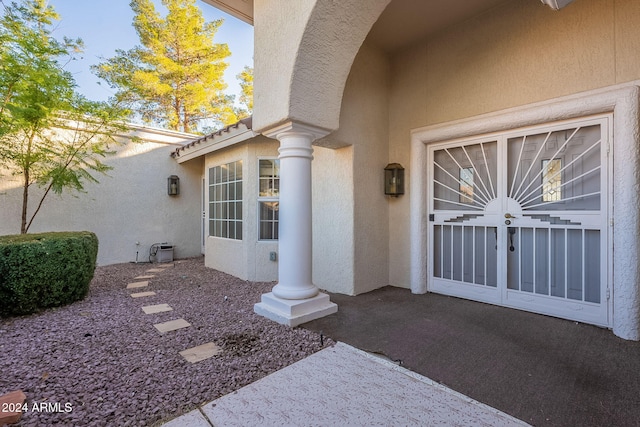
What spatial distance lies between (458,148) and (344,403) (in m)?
3.95

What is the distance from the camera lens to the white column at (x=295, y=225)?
3459mm

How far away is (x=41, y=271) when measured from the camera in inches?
140

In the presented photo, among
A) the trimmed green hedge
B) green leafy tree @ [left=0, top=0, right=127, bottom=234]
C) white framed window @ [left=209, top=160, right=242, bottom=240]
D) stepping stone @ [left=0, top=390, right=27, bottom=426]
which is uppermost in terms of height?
green leafy tree @ [left=0, top=0, right=127, bottom=234]

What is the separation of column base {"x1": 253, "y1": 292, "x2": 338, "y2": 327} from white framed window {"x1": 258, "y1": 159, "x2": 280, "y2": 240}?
2167 millimetres

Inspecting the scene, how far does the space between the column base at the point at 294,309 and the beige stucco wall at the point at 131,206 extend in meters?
5.57

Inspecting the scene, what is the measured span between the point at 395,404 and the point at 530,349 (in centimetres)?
172

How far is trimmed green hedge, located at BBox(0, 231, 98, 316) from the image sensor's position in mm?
3391

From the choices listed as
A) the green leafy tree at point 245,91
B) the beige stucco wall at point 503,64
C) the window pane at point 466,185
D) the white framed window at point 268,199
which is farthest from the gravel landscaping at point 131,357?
the green leafy tree at point 245,91

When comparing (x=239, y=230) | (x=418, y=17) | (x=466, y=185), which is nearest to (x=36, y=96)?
(x=239, y=230)

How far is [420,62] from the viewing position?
181 inches

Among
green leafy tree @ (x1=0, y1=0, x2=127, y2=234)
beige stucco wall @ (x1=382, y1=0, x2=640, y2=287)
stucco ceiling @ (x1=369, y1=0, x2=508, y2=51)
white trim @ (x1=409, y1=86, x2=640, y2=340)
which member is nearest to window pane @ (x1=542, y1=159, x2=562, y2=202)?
white trim @ (x1=409, y1=86, x2=640, y2=340)

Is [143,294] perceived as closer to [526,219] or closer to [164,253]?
[164,253]

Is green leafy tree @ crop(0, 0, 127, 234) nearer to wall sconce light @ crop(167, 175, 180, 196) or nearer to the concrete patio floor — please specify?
wall sconce light @ crop(167, 175, 180, 196)

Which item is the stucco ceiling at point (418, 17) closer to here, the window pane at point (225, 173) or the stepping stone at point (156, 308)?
the window pane at point (225, 173)
